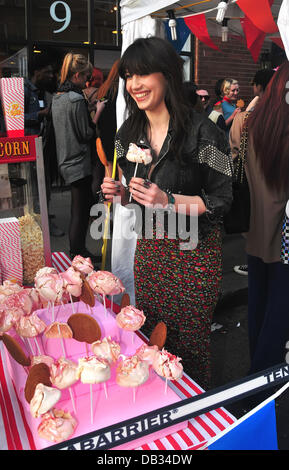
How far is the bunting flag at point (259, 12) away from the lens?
2238 millimetres

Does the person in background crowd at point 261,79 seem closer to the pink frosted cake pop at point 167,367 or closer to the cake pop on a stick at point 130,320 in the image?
the cake pop on a stick at point 130,320

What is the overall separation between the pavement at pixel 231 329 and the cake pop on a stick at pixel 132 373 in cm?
145

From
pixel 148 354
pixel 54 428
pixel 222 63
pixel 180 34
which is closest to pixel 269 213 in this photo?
pixel 148 354

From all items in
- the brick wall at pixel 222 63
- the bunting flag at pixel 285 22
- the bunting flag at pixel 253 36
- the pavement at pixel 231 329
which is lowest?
the pavement at pixel 231 329

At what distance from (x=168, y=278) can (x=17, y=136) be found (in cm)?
91

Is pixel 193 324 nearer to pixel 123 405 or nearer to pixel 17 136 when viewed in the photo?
pixel 123 405

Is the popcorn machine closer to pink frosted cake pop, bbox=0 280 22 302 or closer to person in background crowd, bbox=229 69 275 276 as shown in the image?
pink frosted cake pop, bbox=0 280 22 302

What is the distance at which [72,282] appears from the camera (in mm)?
1494

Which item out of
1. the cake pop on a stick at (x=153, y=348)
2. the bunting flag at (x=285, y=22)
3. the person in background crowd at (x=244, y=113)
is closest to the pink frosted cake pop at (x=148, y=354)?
the cake pop on a stick at (x=153, y=348)

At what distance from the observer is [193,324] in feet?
6.16

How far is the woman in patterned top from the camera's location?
1699mm

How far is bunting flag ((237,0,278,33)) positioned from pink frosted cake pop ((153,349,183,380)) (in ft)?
6.38

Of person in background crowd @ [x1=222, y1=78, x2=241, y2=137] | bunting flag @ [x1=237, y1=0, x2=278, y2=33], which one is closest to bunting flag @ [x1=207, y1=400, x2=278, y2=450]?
bunting flag @ [x1=237, y1=0, x2=278, y2=33]

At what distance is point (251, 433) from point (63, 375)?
1.57ft
